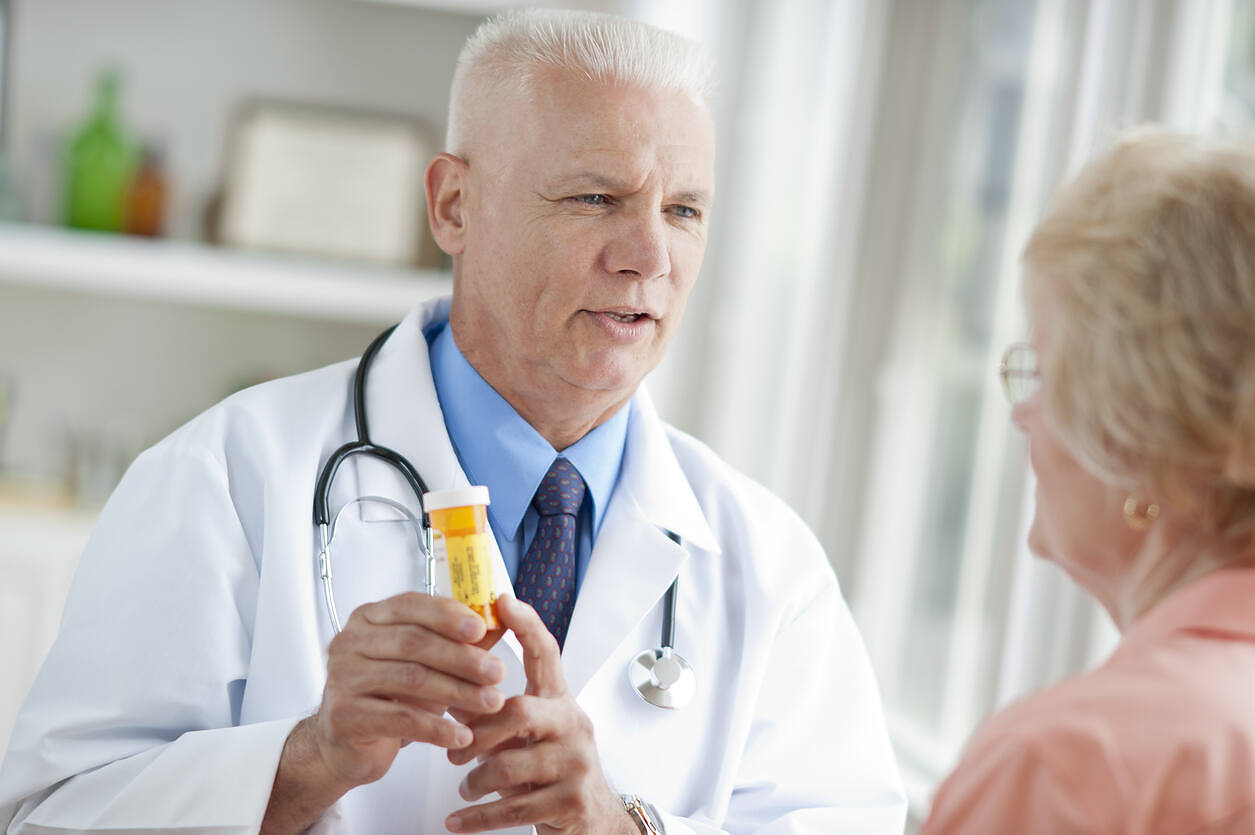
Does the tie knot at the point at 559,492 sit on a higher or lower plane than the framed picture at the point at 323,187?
lower

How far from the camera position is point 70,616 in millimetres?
1240

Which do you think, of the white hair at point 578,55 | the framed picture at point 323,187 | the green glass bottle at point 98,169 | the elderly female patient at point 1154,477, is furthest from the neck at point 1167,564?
the green glass bottle at point 98,169

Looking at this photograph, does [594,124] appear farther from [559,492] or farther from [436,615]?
[436,615]

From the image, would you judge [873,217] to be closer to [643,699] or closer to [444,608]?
[643,699]

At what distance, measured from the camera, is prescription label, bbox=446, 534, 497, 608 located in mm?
963

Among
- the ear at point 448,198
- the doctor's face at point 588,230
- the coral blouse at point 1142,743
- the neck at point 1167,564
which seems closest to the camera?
the coral blouse at point 1142,743

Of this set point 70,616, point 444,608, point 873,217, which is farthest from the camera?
point 873,217

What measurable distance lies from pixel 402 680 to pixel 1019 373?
1.81ft

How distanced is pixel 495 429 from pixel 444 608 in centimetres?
44

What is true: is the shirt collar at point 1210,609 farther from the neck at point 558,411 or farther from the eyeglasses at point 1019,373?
the neck at point 558,411

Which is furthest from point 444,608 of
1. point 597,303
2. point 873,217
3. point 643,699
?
point 873,217

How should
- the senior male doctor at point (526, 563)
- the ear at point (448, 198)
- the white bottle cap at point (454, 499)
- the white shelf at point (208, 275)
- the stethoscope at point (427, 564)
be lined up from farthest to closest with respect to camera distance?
the white shelf at point (208, 275) → the ear at point (448, 198) → the stethoscope at point (427, 564) → the senior male doctor at point (526, 563) → the white bottle cap at point (454, 499)

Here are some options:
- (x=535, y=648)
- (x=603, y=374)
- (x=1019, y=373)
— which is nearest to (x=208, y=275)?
(x=603, y=374)

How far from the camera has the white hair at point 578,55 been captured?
1.37m
